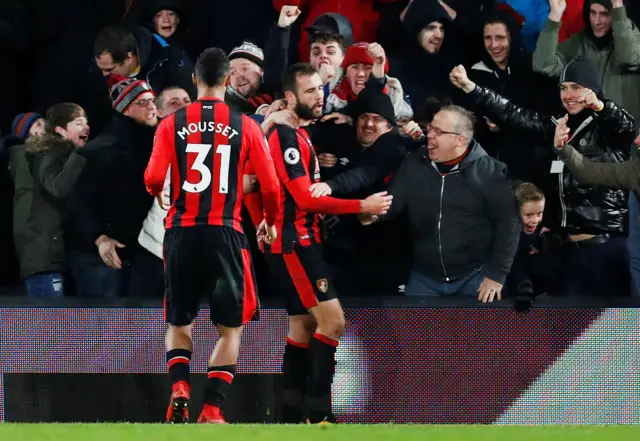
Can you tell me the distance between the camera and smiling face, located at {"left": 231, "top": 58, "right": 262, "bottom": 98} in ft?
23.9

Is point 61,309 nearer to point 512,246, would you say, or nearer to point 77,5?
point 77,5

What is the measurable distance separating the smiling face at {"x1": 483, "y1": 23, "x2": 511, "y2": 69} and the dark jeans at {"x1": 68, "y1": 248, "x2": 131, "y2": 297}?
8.42 feet

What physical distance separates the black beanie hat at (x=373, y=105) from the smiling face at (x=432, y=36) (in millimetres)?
566

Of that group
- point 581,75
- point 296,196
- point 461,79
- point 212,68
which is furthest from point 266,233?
point 581,75

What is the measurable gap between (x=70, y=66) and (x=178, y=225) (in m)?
1.85

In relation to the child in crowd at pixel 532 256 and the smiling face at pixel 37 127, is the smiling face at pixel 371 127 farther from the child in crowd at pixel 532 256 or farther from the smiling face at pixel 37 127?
the smiling face at pixel 37 127

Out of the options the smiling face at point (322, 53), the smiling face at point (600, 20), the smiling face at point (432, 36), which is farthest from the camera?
the smiling face at point (432, 36)

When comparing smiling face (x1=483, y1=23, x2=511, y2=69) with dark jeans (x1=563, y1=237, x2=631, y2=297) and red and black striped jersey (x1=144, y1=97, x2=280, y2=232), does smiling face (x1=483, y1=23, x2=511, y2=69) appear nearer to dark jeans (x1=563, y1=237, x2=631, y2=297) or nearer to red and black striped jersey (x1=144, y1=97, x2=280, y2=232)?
dark jeans (x1=563, y1=237, x2=631, y2=297)

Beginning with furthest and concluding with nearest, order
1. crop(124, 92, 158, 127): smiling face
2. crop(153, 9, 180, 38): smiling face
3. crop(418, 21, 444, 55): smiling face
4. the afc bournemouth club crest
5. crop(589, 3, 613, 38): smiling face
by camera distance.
Answer: 1. crop(153, 9, 180, 38): smiling face
2. crop(418, 21, 444, 55): smiling face
3. crop(589, 3, 613, 38): smiling face
4. crop(124, 92, 158, 127): smiling face
5. the afc bournemouth club crest

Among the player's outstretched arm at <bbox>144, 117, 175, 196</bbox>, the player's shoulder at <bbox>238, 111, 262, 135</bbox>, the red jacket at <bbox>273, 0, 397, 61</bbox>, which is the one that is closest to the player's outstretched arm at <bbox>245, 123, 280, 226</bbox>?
the player's shoulder at <bbox>238, 111, 262, 135</bbox>

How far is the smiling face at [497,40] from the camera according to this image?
7406 millimetres

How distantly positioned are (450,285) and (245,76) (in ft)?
5.76

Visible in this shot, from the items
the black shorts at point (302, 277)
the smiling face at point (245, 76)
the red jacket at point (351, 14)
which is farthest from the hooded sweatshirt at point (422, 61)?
the black shorts at point (302, 277)

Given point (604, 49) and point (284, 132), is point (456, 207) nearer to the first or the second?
point (284, 132)
